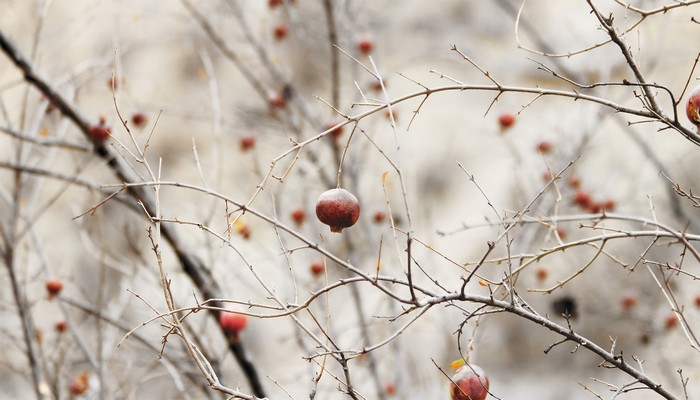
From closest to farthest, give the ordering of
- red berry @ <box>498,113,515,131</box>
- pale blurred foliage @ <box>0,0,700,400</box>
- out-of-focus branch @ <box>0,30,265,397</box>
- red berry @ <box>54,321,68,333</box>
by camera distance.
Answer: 1. out-of-focus branch @ <box>0,30,265,397</box>
2. red berry @ <box>54,321,68,333</box>
3. red berry @ <box>498,113,515,131</box>
4. pale blurred foliage @ <box>0,0,700,400</box>

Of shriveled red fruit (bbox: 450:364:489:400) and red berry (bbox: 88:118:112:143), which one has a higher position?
red berry (bbox: 88:118:112:143)

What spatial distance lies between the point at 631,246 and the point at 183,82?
9.24m

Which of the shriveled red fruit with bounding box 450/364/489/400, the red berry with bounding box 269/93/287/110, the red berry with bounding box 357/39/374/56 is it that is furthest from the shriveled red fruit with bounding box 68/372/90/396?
the shriveled red fruit with bounding box 450/364/489/400

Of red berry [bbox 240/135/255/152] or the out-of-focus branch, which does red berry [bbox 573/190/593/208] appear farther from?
the out-of-focus branch

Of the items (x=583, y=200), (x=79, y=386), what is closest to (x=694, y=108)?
(x=583, y=200)

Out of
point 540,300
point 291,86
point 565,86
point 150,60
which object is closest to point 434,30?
point 565,86

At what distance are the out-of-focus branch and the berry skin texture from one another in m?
1.55

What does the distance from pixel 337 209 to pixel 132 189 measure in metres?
1.74

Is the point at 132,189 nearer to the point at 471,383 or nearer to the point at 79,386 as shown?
the point at 79,386

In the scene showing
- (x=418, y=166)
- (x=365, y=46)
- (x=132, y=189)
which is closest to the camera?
(x=132, y=189)

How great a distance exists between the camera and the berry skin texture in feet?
6.28

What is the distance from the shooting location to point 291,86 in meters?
5.31

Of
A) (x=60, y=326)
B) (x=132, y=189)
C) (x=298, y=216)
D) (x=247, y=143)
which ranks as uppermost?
(x=247, y=143)

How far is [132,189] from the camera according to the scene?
334 cm
